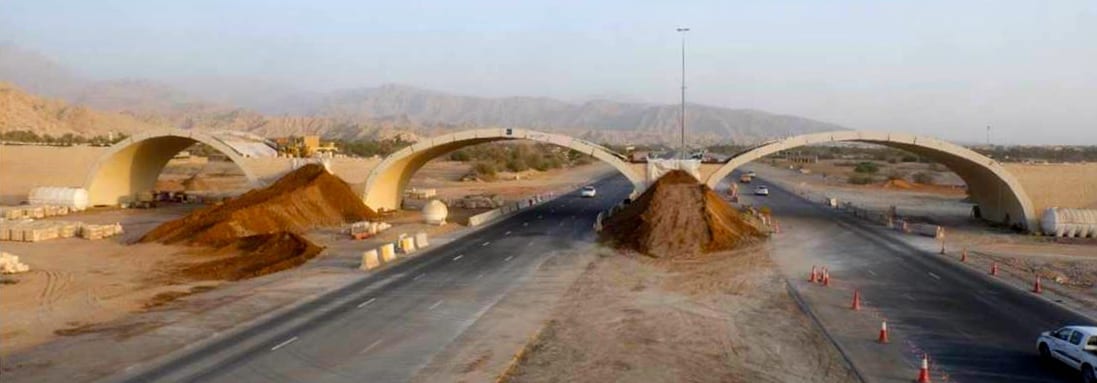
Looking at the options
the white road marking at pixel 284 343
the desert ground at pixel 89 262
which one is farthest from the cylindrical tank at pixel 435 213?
the white road marking at pixel 284 343

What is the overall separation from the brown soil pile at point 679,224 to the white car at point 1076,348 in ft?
60.7

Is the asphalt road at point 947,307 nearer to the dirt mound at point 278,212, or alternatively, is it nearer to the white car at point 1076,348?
the white car at point 1076,348

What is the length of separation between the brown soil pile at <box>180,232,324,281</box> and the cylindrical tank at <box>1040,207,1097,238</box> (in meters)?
36.5

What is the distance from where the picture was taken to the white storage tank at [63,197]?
5491 centimetres

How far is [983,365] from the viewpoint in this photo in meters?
18.7

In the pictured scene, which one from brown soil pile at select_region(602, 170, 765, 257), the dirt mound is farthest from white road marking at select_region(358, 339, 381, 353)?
the dirt mound

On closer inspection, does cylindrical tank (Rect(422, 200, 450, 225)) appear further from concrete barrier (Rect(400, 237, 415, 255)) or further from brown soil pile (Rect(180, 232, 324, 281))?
brown soil pile (Rect(180, 232, 324, 281))

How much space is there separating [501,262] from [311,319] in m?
11.9

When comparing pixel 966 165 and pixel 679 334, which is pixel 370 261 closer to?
pixel 679 334

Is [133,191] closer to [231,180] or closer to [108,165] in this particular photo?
[108,165]

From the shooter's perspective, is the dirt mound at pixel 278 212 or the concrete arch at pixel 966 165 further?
the concrete arch at pixel 966 165

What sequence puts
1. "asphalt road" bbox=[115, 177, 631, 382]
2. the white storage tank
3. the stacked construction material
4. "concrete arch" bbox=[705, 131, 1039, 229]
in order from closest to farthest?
"asphalt road" bbox=[115, 177, 631, 382] < the stacked construction material < "concrete arch" bbox=[705, 131, 1039, 229] < the white storage tank

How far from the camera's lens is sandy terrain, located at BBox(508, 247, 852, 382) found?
18.1 meters

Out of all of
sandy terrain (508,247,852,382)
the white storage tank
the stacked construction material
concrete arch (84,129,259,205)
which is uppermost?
concrete arch (84,129,259,205)
